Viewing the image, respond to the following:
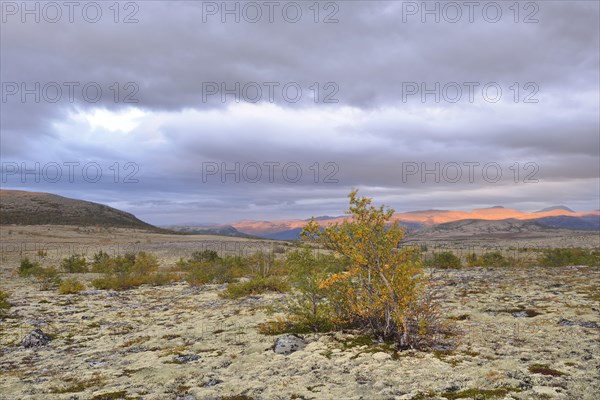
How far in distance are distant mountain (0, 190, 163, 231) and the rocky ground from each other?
109m

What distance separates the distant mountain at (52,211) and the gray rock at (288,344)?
115m

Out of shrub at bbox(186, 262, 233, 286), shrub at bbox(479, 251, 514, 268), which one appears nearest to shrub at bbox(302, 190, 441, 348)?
shrub at bbox(186, 262, 233, 286)

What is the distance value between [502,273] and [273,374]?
17788 millimetres

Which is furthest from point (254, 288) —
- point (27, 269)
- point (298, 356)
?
point (27, 269)

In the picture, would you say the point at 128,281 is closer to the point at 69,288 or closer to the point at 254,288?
the point at 69,288

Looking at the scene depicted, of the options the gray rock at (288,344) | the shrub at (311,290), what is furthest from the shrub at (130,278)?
the gray rock at (288,344)

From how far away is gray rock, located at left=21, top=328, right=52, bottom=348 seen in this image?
1133 centimetres

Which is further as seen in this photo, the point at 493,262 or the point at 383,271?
the point at 493,262

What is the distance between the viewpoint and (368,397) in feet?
21.3

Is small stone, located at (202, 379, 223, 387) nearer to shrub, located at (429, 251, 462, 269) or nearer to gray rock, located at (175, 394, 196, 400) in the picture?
gray rock, located at (175, 394, 196, 400)

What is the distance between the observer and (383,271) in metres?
9.52

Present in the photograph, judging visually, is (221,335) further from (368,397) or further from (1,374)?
(368,397)

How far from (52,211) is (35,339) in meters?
133

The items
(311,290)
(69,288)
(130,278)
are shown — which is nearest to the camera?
(311,290)
